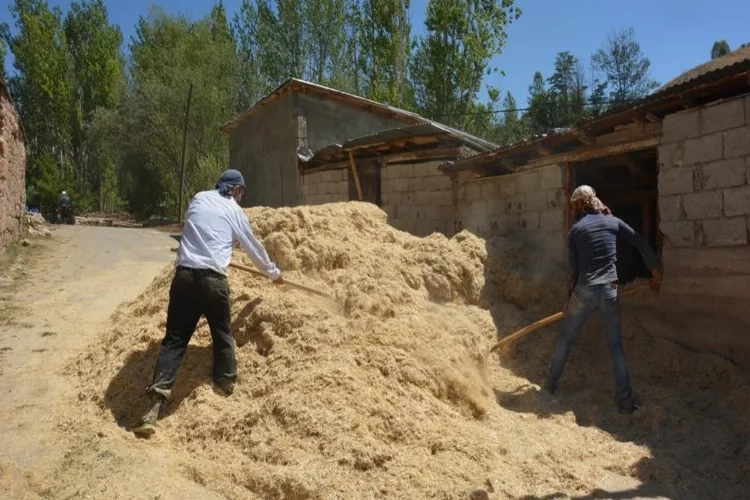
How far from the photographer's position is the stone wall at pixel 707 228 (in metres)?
4.74

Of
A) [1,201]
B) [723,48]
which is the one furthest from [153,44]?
[723,48]

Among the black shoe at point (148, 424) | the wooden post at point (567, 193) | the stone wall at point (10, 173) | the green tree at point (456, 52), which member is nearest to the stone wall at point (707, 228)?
the wooden post at point (567, 193)

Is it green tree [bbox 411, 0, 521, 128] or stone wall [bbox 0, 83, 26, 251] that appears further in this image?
green tree [bbox 411, 0, 521, 128]

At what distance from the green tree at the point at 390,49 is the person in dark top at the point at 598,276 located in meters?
22.4

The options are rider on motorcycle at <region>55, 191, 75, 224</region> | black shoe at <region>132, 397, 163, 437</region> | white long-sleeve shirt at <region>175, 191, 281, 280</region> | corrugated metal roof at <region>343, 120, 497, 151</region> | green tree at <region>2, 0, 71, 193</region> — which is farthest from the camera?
green tree at <region>2, 0, 71, 193</region>

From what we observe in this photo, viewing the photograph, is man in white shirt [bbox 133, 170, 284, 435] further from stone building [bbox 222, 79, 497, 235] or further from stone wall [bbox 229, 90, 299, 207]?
stone wall [bbox 229, 90, 299, 207]

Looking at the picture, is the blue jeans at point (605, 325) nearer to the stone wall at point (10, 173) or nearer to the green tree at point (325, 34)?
the stone wall at point (10, 173)

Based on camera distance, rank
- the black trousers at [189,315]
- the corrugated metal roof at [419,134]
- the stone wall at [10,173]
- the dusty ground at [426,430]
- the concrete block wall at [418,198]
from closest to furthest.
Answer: the dusty ground at [426,430], the black trousers at [189,315], the concrete block wall at [418,198], the corrugated metal roof at [419,134], the stone wall at [10,173]

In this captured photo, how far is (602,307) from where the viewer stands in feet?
15.8

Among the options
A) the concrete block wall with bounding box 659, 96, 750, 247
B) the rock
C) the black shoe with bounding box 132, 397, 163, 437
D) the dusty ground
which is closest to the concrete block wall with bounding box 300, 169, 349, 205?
the dusty ground

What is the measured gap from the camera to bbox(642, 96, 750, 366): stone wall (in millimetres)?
4738

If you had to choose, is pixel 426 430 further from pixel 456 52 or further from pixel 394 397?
pixel 456 52

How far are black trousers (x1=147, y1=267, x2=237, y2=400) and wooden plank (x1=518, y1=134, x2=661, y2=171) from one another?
4.20 m

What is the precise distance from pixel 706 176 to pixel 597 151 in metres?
1.28
